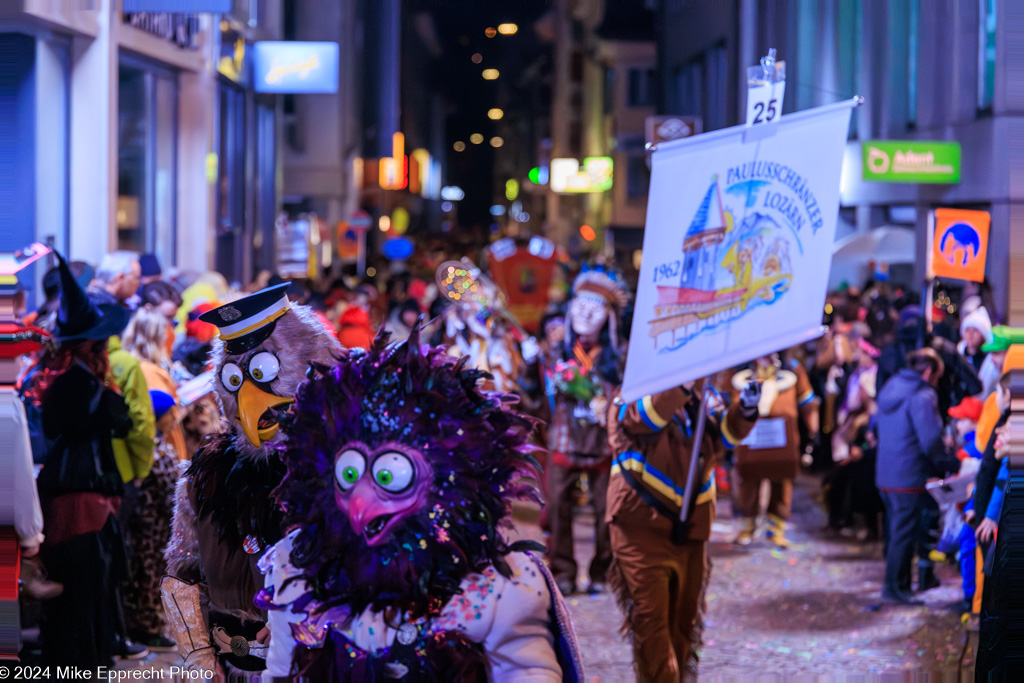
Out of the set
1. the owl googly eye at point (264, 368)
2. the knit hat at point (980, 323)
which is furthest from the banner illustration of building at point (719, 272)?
the knit hat at point (980, 323)

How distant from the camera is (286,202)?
31.0m

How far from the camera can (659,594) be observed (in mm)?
5488

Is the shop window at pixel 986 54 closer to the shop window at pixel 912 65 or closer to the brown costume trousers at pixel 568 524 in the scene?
the shop window at pixel 912 65

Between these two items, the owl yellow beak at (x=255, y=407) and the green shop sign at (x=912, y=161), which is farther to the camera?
the green shop sign at (x=912, y=161)

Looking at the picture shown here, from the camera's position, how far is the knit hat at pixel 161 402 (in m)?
6.54

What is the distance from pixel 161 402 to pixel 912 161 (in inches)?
532

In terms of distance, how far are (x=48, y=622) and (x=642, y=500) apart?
297cm

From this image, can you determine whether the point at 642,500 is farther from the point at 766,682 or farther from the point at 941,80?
the point at 941,80

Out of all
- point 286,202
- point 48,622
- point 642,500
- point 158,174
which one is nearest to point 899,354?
point 642,500

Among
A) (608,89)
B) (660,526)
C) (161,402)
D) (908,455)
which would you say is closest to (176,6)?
(161,402)

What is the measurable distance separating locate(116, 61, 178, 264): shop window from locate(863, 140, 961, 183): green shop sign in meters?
9.66

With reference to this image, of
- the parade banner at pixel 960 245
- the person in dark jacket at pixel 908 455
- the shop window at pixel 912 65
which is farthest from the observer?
the shop window at pixel 912 65

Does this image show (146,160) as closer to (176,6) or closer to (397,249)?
(176,6)

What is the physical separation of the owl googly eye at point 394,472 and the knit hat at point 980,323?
6.88m
